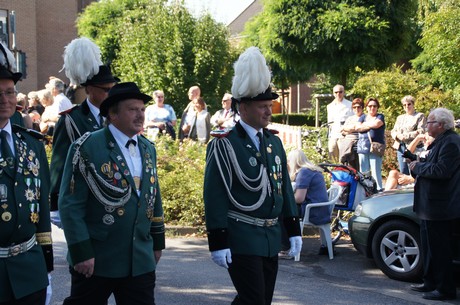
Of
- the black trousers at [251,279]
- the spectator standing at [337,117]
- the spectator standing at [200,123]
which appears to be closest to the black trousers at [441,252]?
the black trousers at [251,279]

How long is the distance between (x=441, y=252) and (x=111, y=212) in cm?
395

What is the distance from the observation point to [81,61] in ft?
18.9

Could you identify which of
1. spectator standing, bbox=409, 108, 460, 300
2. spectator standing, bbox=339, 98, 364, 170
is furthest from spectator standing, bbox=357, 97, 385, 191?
spectator standing, bbox=409, 108, 460, 300

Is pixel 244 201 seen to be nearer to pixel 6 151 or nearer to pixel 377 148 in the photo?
pixel 6 151

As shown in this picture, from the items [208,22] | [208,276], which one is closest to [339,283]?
[208,276]

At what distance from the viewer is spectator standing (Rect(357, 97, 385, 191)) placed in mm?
11641

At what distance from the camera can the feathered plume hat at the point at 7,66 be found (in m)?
3.79

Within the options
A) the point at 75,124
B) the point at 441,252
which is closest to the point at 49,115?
Answer: the point at 75,124

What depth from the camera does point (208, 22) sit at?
24312 mm

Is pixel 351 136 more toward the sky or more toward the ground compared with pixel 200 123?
more toward the ground

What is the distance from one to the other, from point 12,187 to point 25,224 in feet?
0.71

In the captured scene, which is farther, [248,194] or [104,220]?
[248,194]

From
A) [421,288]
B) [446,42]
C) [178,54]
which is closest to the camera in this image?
[421,288]

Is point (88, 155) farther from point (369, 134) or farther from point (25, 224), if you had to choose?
point (369, 134)
